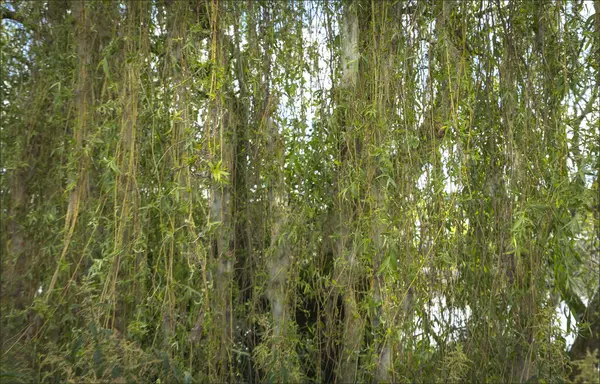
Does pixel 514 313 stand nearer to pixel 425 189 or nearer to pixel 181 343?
pixel 425 189

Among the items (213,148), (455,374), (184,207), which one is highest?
(213,148)

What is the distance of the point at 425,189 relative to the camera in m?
2.37

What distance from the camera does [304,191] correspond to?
2521 mm

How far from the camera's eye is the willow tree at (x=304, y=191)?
2311 millimetres

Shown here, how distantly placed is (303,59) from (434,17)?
50 centimetres

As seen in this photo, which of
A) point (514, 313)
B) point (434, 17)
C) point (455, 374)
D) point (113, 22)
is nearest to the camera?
point (455, 374)

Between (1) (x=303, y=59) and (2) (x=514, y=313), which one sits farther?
(1) (x=303, y=59)

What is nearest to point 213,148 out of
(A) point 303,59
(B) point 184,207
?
(B) point 184,207

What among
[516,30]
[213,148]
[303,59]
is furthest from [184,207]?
[516,30]

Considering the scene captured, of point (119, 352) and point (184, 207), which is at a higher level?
point (184, 207)

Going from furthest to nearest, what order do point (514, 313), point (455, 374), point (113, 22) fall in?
point (113, 22)
point (514, 313)
point (455, 374)

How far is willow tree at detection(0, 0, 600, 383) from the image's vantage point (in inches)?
91.0

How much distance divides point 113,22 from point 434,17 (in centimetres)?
123

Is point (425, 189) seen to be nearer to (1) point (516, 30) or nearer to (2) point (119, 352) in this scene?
(1) point (516, 30)
